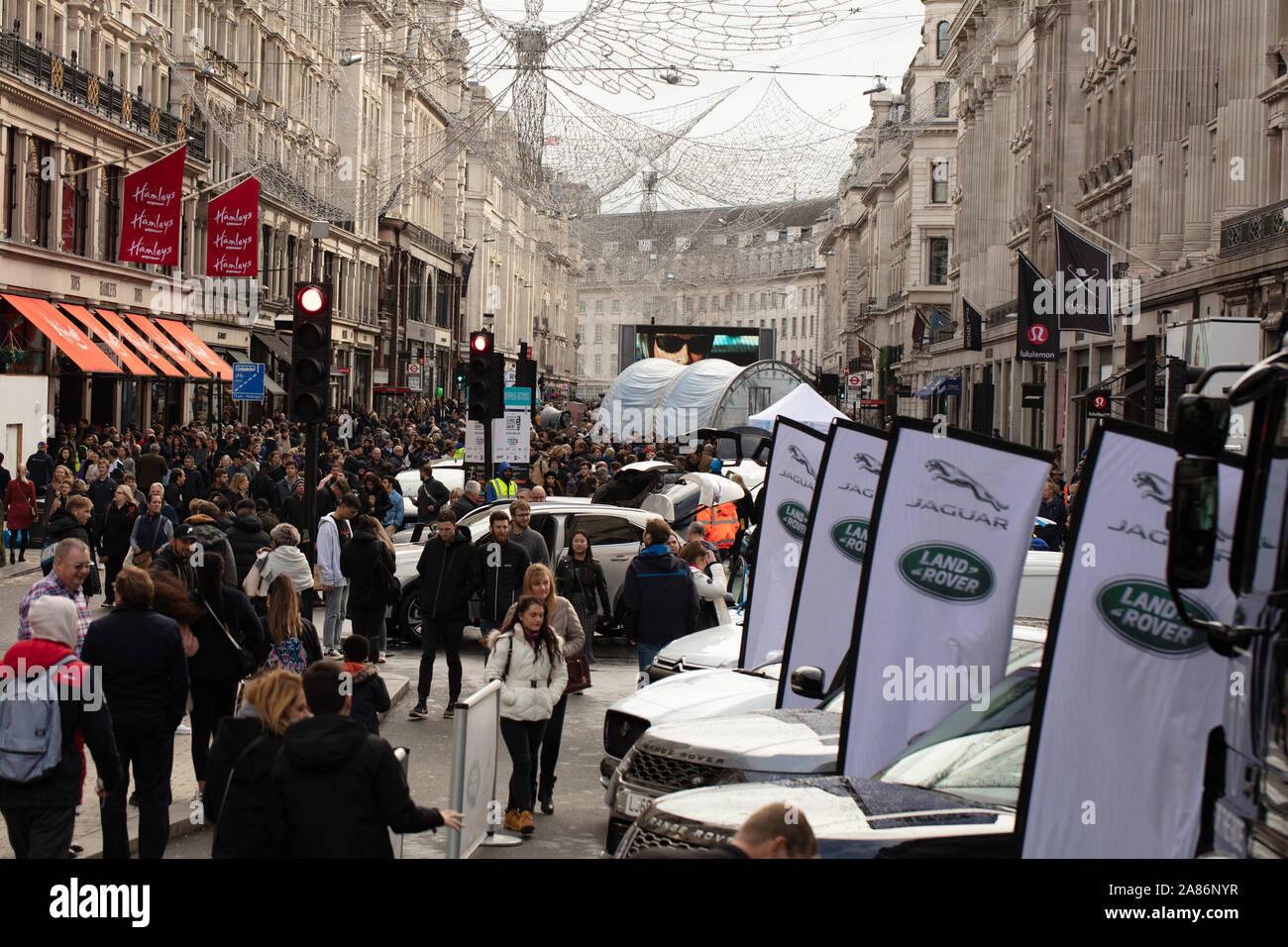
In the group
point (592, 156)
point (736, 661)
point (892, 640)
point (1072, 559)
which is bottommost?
point (736, 661)

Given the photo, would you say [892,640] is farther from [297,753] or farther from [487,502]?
[487,502]

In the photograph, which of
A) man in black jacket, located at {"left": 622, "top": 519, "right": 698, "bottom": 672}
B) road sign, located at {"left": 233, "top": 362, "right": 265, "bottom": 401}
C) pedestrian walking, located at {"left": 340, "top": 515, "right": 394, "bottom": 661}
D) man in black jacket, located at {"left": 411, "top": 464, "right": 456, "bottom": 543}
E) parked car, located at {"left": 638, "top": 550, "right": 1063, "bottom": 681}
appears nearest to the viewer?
parked car, located at {"left": 638, "top": 550, "right": 1063, "bottom": 681}

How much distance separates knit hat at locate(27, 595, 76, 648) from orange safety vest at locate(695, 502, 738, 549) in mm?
14629

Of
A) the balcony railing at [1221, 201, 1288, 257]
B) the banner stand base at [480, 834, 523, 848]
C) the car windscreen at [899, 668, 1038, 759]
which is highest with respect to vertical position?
the balcony railing at [1221, 201, 1288, 257]

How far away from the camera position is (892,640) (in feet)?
26.2

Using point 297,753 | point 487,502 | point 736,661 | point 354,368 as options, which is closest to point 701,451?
point 487,502

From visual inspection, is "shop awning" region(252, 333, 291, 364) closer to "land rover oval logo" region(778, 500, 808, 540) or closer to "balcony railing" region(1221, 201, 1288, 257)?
"balcony railing" region(1221, 201, 1288, 257)

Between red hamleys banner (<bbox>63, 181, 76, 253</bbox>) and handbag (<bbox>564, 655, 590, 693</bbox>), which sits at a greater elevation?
red hamleys banner (<bbox>63, 181, 76, 253</bbox>)

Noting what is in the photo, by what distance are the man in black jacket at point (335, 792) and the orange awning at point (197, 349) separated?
3676 cm

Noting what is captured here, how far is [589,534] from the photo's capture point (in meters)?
17.0

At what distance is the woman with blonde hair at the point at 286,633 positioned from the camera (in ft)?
30.5

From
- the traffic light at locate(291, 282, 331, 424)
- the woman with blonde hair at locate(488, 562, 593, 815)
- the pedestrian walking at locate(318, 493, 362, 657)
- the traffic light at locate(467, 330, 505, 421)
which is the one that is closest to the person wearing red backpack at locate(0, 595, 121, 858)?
the woman with blonde hair at locate(488, 562, 593, 815)

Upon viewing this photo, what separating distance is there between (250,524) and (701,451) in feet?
48.7

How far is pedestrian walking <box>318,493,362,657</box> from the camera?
15164 millimetres
